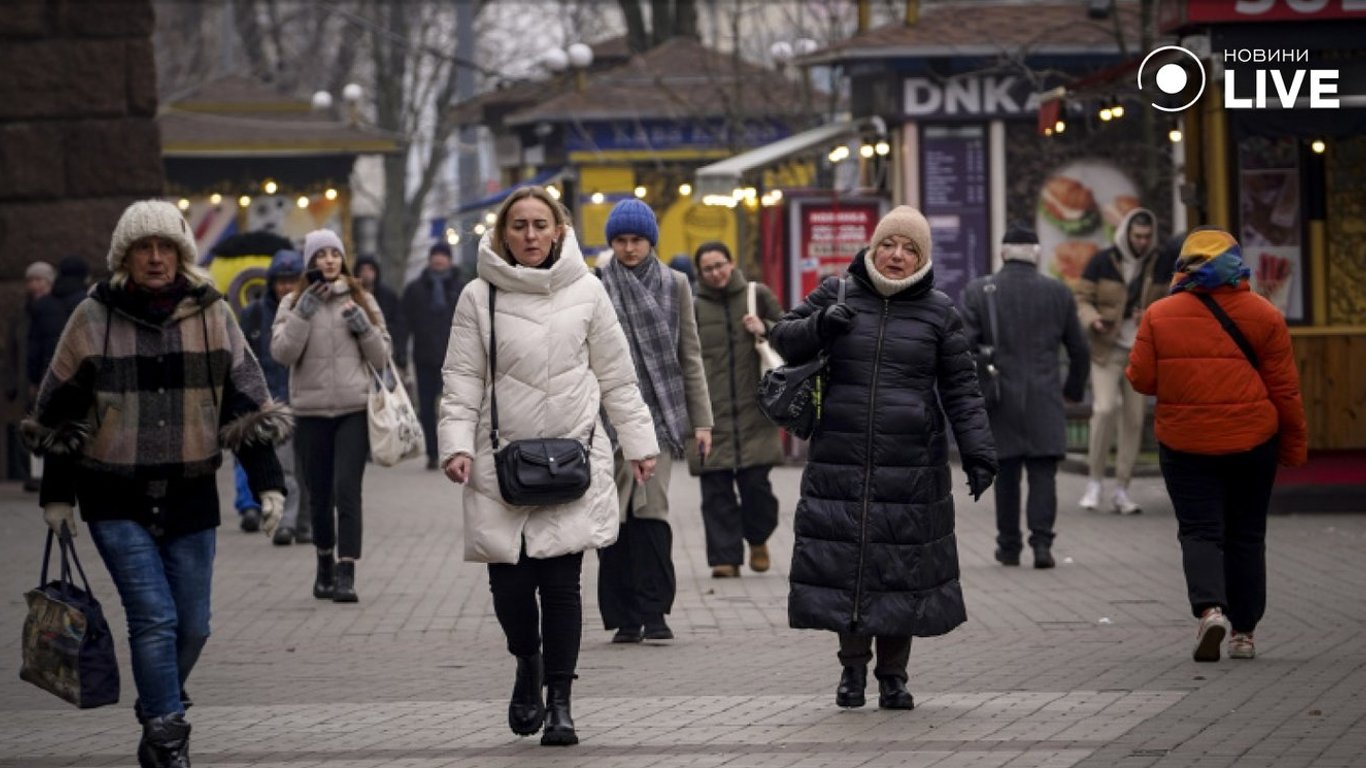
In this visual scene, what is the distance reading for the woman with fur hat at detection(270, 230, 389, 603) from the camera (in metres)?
12.7

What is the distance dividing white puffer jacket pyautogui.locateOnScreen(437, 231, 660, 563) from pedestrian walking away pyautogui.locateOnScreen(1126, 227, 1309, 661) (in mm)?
2716

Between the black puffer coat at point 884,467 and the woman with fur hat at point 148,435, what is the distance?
1876 mm

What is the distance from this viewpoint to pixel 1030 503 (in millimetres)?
13805

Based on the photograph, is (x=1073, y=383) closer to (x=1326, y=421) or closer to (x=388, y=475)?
(x=1326, y=421)

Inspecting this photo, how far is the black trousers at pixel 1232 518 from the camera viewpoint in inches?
394

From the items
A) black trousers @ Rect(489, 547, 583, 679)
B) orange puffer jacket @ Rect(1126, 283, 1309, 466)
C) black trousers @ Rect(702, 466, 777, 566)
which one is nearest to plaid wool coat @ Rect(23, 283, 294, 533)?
black trousers @ Rect(489, 547, 583, 679)

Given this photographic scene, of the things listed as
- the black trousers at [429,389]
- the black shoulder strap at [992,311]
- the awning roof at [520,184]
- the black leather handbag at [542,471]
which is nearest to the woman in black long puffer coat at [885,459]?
the black leather handbag at [542,471]

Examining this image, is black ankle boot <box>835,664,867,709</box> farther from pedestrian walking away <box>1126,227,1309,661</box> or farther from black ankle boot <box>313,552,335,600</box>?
black ankle boot <box>313,552,335,600</box>

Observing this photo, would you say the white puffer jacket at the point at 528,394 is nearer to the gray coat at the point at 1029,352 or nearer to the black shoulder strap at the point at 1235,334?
the black shoulder strap at the point at 1235,334

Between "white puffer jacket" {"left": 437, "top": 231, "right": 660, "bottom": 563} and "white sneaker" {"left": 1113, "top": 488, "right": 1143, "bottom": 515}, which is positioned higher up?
"white puffer jacket" {"left": 437, "top": 231, "right": 660, "bottom": 563}

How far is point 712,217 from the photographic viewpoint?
29922mm

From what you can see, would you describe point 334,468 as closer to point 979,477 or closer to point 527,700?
point 527,700

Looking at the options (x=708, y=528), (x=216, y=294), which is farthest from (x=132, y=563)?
(x=708, y=528)

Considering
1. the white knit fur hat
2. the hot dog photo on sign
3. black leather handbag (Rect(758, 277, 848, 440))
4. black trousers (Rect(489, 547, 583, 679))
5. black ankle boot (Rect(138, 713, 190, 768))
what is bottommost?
black ankle boot (Rect(138, 713, 190, 768))
